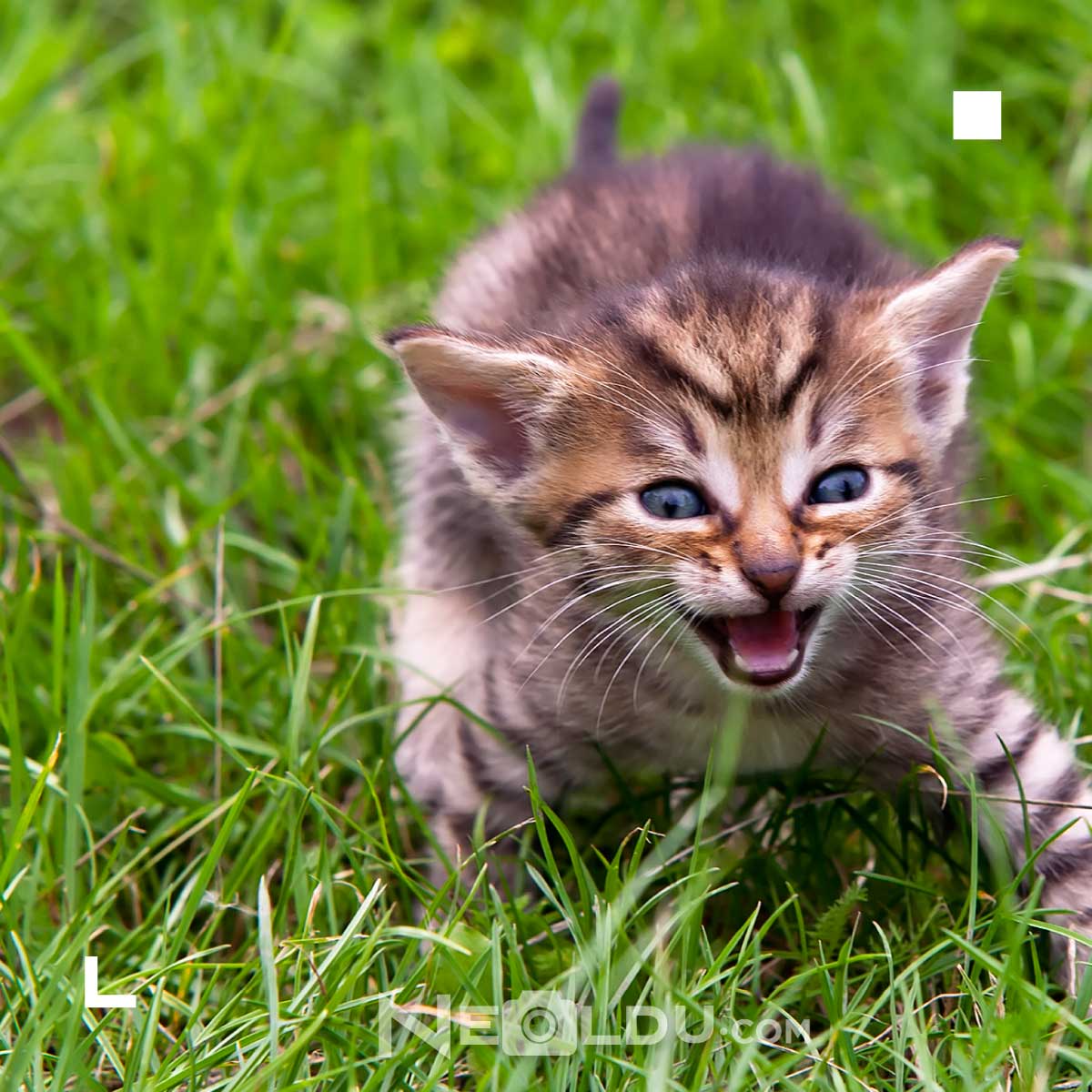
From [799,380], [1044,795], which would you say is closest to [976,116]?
[799,380]

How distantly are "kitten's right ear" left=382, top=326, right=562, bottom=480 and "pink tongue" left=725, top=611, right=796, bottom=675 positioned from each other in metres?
0.58

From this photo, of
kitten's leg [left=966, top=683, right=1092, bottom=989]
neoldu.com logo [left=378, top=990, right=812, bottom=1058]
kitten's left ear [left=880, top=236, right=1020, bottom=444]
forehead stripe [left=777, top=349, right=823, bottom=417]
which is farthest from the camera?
kitten's leg [left=966, top=683, right=1092, bottom=989]

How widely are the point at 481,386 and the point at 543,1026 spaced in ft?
3.96

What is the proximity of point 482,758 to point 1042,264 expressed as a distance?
2604mm

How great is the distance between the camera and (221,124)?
562 cm

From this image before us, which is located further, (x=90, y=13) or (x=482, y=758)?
(x=90, y=13)

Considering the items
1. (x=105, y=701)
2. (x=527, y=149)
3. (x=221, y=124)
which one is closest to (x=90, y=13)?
(x=221, y=124)

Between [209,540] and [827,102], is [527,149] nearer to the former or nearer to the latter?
[827,102]

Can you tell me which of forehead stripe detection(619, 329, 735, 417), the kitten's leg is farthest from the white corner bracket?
the kitten's leg

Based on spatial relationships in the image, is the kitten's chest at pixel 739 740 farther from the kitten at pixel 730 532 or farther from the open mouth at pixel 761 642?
the open mouth at pixel 761 642

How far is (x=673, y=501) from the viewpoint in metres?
2.95

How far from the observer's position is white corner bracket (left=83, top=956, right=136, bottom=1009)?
2883 millimetres

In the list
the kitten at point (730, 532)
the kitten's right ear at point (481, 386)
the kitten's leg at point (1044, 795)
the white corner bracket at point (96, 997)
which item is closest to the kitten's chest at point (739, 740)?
the kitten at point (730, 532)

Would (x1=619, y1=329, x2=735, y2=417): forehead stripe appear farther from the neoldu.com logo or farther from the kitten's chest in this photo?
the neoldu.com logo
